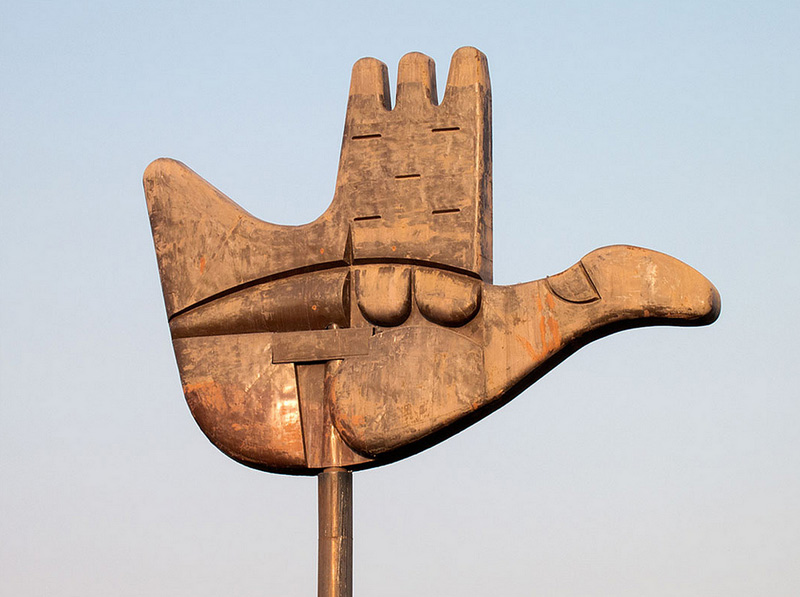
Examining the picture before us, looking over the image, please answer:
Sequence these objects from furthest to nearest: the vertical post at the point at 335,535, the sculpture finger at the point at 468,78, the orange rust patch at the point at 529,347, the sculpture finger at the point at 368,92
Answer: the sculpture finger at the point at 368,92, the sculpture finger at the point at 468,78, the vertical post at the point at 335,535, the orange rust patch at the point at 529,347

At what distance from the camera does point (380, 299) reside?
7527 millimetres

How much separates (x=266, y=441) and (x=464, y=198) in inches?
68.1

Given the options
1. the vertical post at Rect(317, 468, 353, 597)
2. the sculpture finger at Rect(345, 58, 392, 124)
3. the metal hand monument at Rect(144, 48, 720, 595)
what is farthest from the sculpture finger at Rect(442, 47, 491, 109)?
the vertical post at Rect(317, 468, 353, 597)

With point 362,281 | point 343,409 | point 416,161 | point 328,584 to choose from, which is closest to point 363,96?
point 416,161

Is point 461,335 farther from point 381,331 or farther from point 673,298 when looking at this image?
point 673,298

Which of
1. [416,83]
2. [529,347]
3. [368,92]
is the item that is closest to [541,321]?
[529,347]

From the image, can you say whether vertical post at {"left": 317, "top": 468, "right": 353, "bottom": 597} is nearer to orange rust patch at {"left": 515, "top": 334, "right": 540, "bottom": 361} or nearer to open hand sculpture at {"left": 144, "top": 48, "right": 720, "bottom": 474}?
open hand sculpture at {"left": 144, "top": 48, "right": 720, "bottom": 474}

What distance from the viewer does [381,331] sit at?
24.8ft

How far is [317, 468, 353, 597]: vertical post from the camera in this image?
741 centimetres

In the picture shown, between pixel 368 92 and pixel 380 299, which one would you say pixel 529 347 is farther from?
pixel 368 92

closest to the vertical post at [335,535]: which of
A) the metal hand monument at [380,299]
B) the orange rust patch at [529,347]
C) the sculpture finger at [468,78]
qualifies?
the metal hand monument at [380,299]

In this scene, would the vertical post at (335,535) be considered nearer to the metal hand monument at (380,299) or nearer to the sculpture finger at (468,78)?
the metal hand monument at (380,299)

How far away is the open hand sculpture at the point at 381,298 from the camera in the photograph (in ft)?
23.8

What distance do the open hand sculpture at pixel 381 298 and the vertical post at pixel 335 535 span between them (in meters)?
0.11
